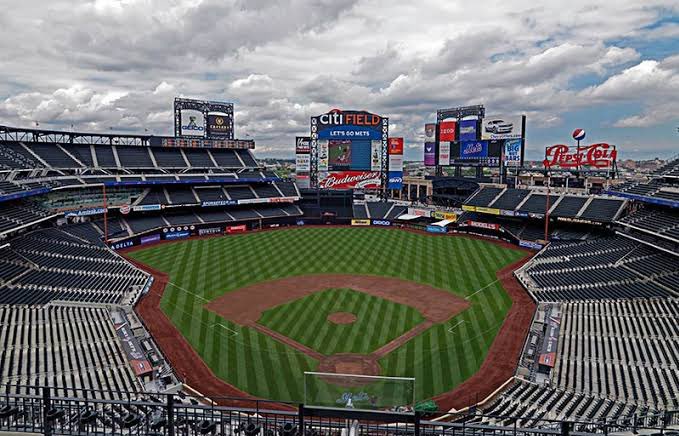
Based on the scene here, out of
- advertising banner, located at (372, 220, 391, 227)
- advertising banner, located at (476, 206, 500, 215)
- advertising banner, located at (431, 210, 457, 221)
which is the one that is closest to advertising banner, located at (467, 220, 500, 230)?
advertising banner, located at (476, 206, 500, 215)

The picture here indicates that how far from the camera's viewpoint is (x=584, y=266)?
40.4 m

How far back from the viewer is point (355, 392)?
12.0m

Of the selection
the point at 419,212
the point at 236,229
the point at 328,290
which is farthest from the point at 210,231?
the point at 419,212

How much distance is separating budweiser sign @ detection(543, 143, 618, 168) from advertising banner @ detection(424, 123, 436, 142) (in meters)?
26.6

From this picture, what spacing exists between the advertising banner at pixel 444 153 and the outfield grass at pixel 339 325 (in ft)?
159

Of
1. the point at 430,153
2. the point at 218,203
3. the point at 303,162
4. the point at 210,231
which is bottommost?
the point at 210,231

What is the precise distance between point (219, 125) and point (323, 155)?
21284 millimetres

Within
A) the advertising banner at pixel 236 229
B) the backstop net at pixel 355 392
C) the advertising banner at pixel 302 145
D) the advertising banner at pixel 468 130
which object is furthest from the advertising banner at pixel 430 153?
the backstop net at pixel 355 392

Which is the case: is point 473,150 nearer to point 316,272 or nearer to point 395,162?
point 395,162

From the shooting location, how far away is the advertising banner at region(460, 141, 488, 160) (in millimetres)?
73812

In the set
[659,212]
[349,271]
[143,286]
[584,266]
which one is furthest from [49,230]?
[659,212]

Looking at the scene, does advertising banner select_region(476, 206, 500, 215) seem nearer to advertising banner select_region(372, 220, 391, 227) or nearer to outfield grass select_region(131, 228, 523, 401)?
outfield grass select_region(131, 228, 523, 401)

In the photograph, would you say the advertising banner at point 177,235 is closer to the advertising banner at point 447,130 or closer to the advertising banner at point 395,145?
the advertising banner at point 395,145

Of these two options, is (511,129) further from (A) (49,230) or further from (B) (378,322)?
(A) (49,230)
